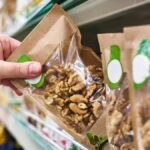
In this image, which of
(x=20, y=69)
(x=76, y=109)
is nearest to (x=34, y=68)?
(x=20, y=69)

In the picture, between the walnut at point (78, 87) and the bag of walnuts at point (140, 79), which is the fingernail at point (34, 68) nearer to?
the walnut at point (78, 87)

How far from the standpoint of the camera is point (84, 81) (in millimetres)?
815

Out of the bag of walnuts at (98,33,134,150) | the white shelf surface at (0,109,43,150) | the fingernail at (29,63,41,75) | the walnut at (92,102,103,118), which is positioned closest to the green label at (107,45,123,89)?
the bag of walnuts at (98,33,134,150)

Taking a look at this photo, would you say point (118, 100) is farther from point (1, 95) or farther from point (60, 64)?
point (1, 95)

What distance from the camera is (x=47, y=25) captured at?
87 cm

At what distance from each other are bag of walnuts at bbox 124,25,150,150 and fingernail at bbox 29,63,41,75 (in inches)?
12.2

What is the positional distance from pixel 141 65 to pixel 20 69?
14.9 inches

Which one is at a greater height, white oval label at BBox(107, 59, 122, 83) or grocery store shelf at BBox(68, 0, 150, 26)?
grocery store shelf at BBox(68, 0, 150, 26)

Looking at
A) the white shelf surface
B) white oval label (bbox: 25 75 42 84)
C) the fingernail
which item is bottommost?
the white shelf surface

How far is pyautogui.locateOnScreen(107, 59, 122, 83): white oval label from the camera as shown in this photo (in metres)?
0.66

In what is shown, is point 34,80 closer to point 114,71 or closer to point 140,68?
point 114,71

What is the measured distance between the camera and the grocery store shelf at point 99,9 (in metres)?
0.67

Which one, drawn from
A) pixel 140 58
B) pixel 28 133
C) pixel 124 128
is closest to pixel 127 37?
pixel 140 58

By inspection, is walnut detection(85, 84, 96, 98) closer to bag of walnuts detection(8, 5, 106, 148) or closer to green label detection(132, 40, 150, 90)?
bag of walnuts detection(8, 5, 106, 148)
